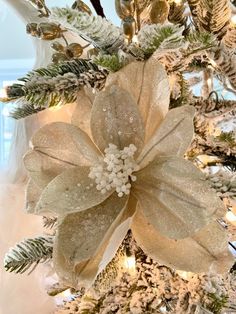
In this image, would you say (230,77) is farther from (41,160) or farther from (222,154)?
(41,160)

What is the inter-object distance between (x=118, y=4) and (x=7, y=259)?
0.25 meters

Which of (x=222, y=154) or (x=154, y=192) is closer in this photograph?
(x=154, y=192)

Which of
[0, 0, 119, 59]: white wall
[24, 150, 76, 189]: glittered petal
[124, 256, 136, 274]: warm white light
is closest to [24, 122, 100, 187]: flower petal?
[24, 150, 76, 189]: glittered petal

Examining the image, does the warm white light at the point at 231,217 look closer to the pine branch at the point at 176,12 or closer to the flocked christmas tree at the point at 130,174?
the flocked christmas tree at the point at 130,174

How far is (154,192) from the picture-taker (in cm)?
39

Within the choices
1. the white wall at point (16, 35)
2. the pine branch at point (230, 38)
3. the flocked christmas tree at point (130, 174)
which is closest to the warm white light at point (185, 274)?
the flocked christmas tree at point (130, 174)

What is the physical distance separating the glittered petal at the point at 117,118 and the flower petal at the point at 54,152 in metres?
0.02

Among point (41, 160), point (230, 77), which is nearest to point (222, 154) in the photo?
point (230, 77)

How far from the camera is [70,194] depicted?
0.39m

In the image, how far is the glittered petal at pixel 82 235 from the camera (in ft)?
1.26

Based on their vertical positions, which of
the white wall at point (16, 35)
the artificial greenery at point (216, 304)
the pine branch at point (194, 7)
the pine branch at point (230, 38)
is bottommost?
the white wall at point (16, 35)

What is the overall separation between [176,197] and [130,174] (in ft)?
0.14

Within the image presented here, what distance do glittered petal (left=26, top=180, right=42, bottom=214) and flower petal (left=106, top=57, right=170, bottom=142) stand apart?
11 centimetres

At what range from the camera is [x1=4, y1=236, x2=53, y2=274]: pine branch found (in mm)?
438
